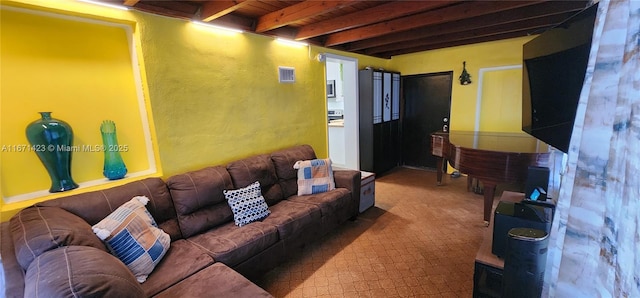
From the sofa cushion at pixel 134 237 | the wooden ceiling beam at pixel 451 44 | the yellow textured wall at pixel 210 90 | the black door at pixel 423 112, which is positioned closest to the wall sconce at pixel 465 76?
the black door at pixel 423 112

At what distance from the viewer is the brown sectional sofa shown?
3.46ft

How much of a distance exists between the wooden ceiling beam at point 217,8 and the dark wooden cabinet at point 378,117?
8.75ft

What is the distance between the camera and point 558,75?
1.30 meters

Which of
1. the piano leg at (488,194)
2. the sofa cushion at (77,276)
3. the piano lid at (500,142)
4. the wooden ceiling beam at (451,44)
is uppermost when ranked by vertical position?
the wooden ceiling beam at (451,44)

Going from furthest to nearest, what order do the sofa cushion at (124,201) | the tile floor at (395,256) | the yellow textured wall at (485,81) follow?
the yellow textured wall at (485,81)
the tile floor at (395,256)
the sofa cushion at (124,201)

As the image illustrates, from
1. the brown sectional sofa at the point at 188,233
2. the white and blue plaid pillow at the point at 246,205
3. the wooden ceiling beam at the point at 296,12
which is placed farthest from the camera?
the white and blue plaid pillow at the point at 246,205

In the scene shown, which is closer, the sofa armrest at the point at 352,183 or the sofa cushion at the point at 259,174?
the sofa cushion at the point at 259,174

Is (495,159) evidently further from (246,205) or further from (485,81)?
(246,205)

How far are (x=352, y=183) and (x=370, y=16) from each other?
1.71m

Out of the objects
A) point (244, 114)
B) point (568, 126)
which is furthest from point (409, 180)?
point (568, 126)

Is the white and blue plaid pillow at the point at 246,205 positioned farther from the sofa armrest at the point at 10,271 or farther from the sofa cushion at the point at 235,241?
the sofa armrest at the point at 10,271

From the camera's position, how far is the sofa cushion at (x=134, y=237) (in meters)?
1.51

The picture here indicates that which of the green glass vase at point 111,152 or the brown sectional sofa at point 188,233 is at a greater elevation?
the green glass vase at point 111,152

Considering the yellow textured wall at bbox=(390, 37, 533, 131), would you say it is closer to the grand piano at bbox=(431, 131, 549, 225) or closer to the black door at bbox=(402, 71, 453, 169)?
the black door at bbox=(402, 71, 453, 169)
